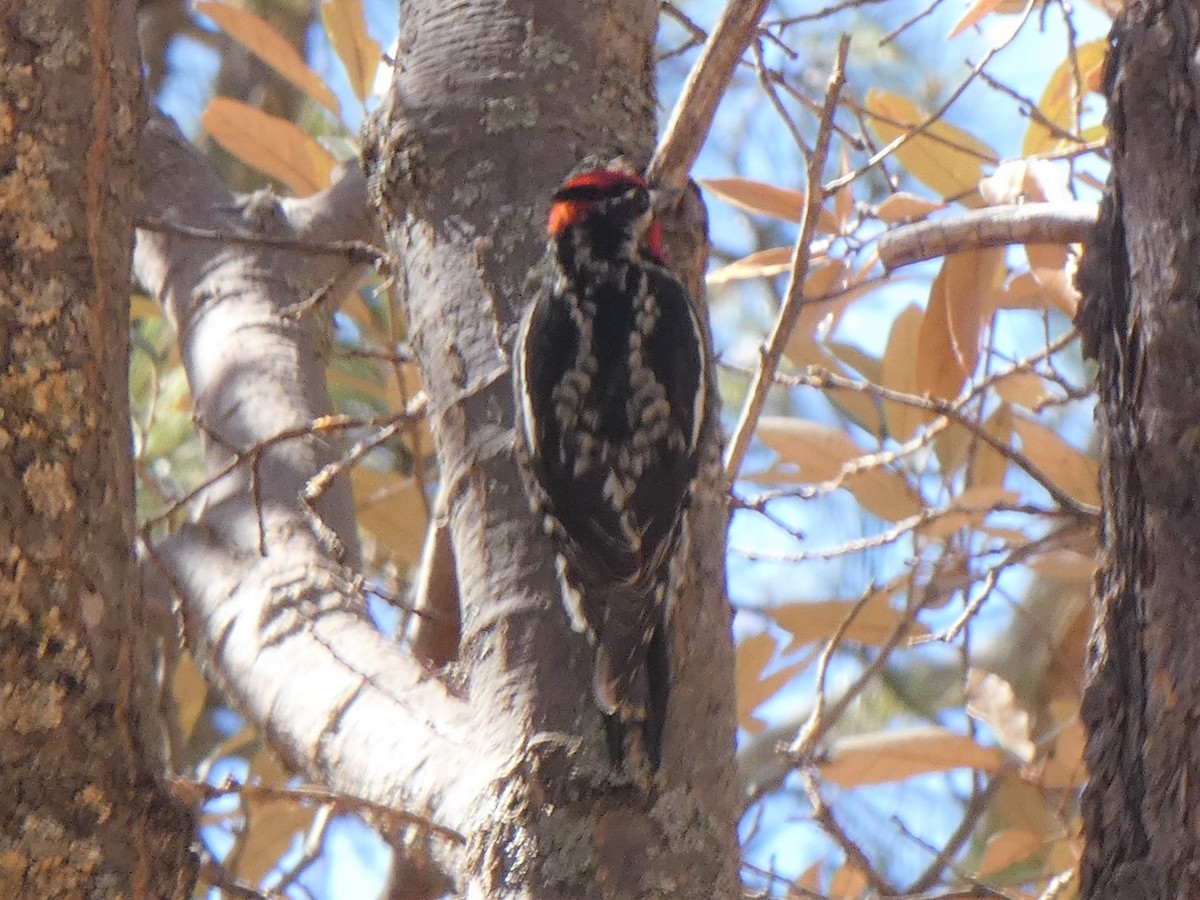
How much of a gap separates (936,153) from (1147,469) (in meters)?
1.41

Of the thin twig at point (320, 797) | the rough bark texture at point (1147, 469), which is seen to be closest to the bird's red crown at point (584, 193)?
the rough bark texture at point (1147, 469)

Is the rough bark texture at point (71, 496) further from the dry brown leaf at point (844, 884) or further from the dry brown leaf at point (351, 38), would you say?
the dry brown leaf at point (844, 884)

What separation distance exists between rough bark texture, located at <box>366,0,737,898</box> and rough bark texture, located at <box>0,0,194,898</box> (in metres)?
0.52

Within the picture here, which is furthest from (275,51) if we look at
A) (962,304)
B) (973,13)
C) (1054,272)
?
(1054,272)

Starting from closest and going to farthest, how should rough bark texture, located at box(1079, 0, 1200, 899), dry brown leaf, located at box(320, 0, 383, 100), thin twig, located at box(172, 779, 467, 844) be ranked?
rough bark texture, located at box(1079, 0, 1200, 899), thin twig, located at box(172, 779, 467, 844), dry brown leaf, located at box(320, 0, 383, 100)

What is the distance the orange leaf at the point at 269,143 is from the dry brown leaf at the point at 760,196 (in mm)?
983

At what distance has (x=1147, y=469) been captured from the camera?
6.23 feet

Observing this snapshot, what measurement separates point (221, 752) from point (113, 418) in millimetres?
2358

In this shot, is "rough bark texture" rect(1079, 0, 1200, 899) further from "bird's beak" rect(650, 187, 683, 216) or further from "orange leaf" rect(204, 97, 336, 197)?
"orange leaf" rect(204, 97, 336, 197)

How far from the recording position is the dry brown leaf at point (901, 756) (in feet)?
9.50

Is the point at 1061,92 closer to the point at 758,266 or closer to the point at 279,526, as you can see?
the point at 758,266

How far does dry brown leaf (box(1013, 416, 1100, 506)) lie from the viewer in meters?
3.02

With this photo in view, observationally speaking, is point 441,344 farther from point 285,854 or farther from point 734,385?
point 734,385

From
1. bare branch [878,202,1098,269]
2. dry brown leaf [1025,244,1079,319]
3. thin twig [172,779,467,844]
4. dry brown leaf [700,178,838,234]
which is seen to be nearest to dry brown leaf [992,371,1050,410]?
dry brown leaf [1025,244,1079,319]
